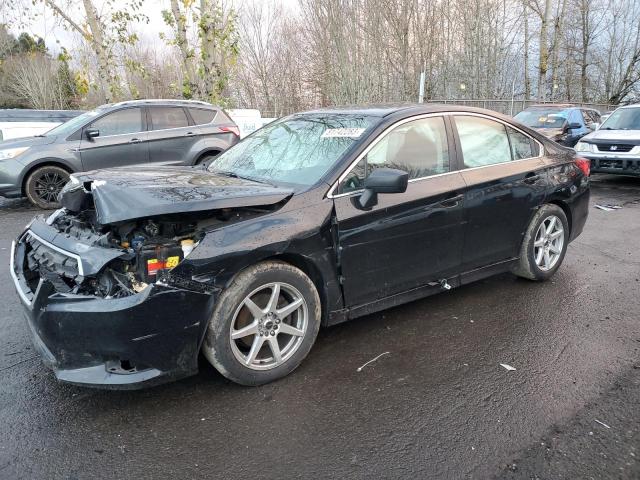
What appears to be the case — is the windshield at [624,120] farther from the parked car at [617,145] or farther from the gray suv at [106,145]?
the gray suv at [106,145]

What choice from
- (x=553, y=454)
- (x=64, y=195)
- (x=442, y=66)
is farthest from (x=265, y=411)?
(x=442, y=66)

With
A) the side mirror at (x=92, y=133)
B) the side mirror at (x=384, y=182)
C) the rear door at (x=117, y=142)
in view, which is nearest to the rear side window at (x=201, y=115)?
the rear door at (x=117, y=142)

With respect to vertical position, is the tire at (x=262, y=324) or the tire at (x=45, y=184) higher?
the tire at (x=45, y=184)

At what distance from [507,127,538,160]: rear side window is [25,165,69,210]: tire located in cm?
756

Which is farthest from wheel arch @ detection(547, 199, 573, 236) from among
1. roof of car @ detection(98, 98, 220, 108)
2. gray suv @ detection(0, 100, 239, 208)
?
roof of car @ detection(98, 98, 220, 108)

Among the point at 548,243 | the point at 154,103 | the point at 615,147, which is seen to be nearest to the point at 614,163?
the point at 615,147

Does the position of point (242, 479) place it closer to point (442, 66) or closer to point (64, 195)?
point (64, 195)

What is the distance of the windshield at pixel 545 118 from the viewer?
13.5m

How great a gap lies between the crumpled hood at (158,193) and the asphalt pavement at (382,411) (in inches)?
24.0

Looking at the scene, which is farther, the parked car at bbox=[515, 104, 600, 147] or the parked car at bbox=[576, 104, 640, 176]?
the parked car at bbox=[515, 104, 600, 147]

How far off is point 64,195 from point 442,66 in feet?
81.0

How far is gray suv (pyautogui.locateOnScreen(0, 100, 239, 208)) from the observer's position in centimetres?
845

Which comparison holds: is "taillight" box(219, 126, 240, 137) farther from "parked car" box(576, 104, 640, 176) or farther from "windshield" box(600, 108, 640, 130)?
"windshield" box(600, 108, 640, 130)

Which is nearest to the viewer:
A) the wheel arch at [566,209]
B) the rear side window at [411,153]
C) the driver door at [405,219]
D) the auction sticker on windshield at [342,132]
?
the driver door at [405,219]
